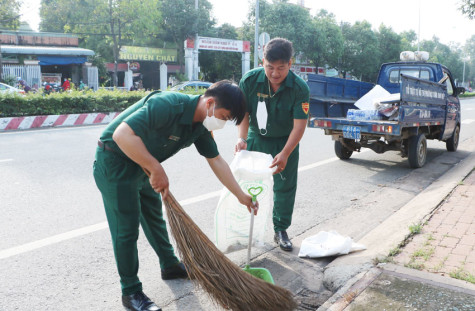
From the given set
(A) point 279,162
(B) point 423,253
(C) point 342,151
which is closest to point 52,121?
(C) point 342,151

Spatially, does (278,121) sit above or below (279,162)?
above

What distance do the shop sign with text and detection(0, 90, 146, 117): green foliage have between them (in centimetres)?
1946

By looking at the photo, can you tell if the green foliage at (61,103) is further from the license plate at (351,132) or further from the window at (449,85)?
the window at (449,85)

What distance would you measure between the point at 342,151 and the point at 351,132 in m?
0.92

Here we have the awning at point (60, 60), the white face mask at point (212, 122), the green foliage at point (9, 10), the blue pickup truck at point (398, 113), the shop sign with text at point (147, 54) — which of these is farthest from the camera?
the shop sign with text at point (147, 54)

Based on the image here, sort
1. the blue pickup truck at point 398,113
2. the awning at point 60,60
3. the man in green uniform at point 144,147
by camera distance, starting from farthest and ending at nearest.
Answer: the awning at point 60,60
the blue pickup truck at point 398,113
the man in green uniform at point 144,147

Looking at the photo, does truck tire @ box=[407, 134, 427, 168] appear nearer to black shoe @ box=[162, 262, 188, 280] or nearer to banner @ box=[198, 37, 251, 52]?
black shoe @ box=[162, 262, 188, 280]

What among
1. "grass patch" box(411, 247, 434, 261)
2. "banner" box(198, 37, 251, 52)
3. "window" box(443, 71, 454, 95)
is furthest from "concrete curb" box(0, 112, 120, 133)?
"banner" box(198, 37, 251, 52)

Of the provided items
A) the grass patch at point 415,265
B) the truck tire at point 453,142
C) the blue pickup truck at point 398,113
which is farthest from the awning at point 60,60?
the grass patch at point 415,265

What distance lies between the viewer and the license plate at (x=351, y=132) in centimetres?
650

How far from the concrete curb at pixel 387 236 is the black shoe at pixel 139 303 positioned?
1221 millimetres

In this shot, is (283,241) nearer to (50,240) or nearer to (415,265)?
(415,265)

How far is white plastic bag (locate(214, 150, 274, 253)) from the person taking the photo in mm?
3070

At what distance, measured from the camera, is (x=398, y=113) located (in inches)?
247
